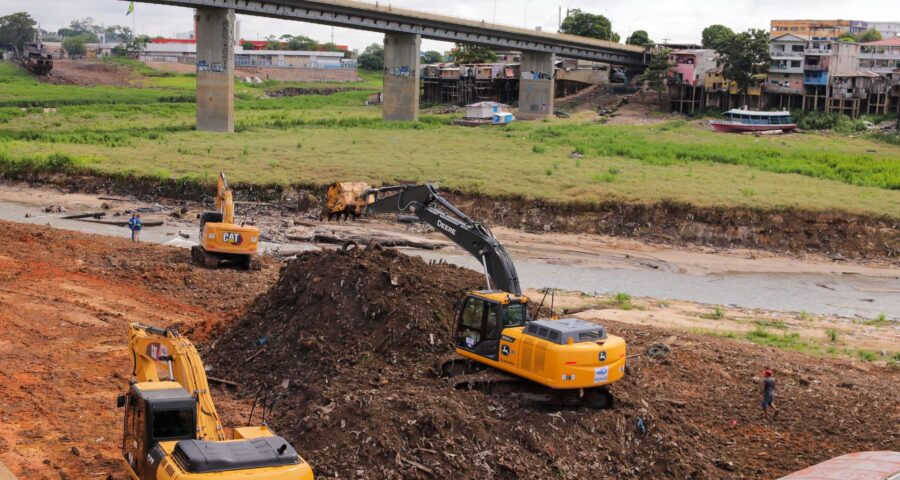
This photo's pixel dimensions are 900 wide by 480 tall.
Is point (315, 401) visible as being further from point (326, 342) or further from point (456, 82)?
point (456, 82)

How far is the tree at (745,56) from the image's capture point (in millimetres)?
91625

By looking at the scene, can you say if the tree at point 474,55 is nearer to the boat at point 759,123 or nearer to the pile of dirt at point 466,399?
the boat at point 759,123

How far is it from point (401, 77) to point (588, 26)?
70.6m

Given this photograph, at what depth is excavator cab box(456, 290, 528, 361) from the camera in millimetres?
20297

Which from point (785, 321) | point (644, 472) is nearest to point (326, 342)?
point (644, 472)

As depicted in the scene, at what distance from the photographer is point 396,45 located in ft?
296

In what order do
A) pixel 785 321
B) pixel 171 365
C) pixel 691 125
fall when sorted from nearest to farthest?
pixel 171 365 < pixel 785 321 < pixel 691 125

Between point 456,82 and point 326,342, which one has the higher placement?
point 456,82

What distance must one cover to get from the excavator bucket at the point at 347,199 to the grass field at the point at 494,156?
2607 centimetres

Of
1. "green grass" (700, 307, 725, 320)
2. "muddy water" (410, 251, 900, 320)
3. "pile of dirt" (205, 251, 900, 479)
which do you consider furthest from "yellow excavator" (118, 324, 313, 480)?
"muddy water" (410, 251, 900, 320)

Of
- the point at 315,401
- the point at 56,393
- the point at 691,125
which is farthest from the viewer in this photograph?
the point at 691,125

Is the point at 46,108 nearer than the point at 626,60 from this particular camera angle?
Yes

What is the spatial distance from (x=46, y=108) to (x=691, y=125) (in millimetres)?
55622

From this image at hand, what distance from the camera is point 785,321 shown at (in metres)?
33.7
